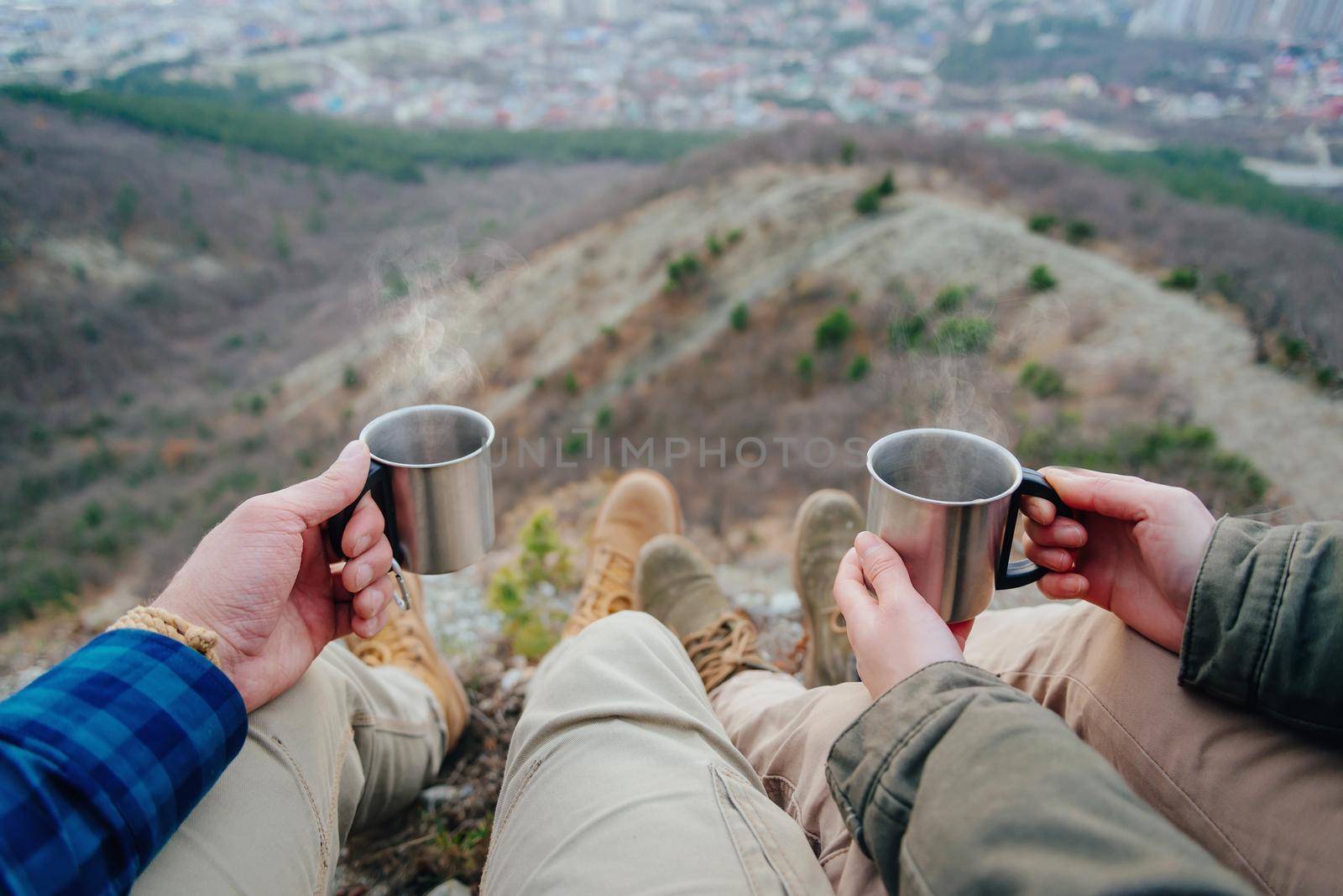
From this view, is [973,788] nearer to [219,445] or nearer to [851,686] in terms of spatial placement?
[851,686]

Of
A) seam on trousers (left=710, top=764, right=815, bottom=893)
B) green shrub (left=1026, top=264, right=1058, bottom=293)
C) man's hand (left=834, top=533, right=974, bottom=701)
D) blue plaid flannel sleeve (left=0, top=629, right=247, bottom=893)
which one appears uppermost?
man's hand (left=834, top=533, right=974, bottom=701)

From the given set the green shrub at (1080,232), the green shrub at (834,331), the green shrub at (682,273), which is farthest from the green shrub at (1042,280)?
the green shrub at (682,273)

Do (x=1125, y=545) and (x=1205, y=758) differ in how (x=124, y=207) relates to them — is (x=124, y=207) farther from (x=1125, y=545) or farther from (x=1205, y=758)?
(x=1205, y=758)

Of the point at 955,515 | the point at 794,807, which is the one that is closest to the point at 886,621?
the point at 955,515

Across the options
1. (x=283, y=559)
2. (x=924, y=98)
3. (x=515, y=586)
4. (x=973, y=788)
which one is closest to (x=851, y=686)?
(x=973, y=788)


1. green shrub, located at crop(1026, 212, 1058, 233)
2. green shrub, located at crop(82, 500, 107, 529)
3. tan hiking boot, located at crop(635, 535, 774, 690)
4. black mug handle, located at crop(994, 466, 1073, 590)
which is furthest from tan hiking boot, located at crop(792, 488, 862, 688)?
green shrub, located at crop(82, 500, 107, 529)

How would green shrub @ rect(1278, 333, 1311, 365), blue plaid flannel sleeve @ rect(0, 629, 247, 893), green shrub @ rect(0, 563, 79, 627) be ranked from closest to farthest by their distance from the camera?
blue plaid flannel sleeve @ rect(0, 629, 247, 893)
green shrub @ rect(1278, 333, 1311, 365)
green shrub @ rect(0, 563, 79, 627)

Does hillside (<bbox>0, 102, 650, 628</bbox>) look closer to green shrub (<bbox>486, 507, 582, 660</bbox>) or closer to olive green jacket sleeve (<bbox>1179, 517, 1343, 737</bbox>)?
green shrub (<bbox>486, 507, 582, 660</bbox>)

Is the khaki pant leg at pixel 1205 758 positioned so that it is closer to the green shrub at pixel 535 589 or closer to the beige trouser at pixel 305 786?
the beige trouser at pixel 305 786
